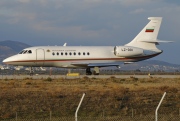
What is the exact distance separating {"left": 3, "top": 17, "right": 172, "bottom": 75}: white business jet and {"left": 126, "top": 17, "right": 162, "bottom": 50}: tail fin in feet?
2.46

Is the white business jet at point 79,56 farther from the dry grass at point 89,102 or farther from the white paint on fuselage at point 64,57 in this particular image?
the dry grass at point 89,102

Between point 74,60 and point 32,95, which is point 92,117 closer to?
point 32,95

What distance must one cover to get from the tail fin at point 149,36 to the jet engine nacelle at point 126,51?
229 cm

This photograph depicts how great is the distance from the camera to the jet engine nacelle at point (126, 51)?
57438 mm

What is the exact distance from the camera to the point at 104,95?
98.6 feet

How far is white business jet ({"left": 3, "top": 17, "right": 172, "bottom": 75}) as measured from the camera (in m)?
56.1

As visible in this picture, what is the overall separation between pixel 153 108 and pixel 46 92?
6.98 m

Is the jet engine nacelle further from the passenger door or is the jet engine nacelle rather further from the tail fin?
the passenger door

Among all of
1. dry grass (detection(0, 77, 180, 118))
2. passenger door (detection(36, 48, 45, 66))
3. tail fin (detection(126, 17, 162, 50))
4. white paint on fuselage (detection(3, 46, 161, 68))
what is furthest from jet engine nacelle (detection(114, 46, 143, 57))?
dry grass (detection(0, 77, 180, 118))

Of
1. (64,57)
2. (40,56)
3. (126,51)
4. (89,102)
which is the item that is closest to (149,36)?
(126,51)

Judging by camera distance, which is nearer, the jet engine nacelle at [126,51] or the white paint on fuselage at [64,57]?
the white paint on fuselage at [64,57]

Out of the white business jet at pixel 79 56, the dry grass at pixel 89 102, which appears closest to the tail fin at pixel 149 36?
the white business jet at pixel 79 56

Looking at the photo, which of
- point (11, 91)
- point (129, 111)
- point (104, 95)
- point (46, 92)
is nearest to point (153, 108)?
point (129, 111)

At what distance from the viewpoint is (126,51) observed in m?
57.5
